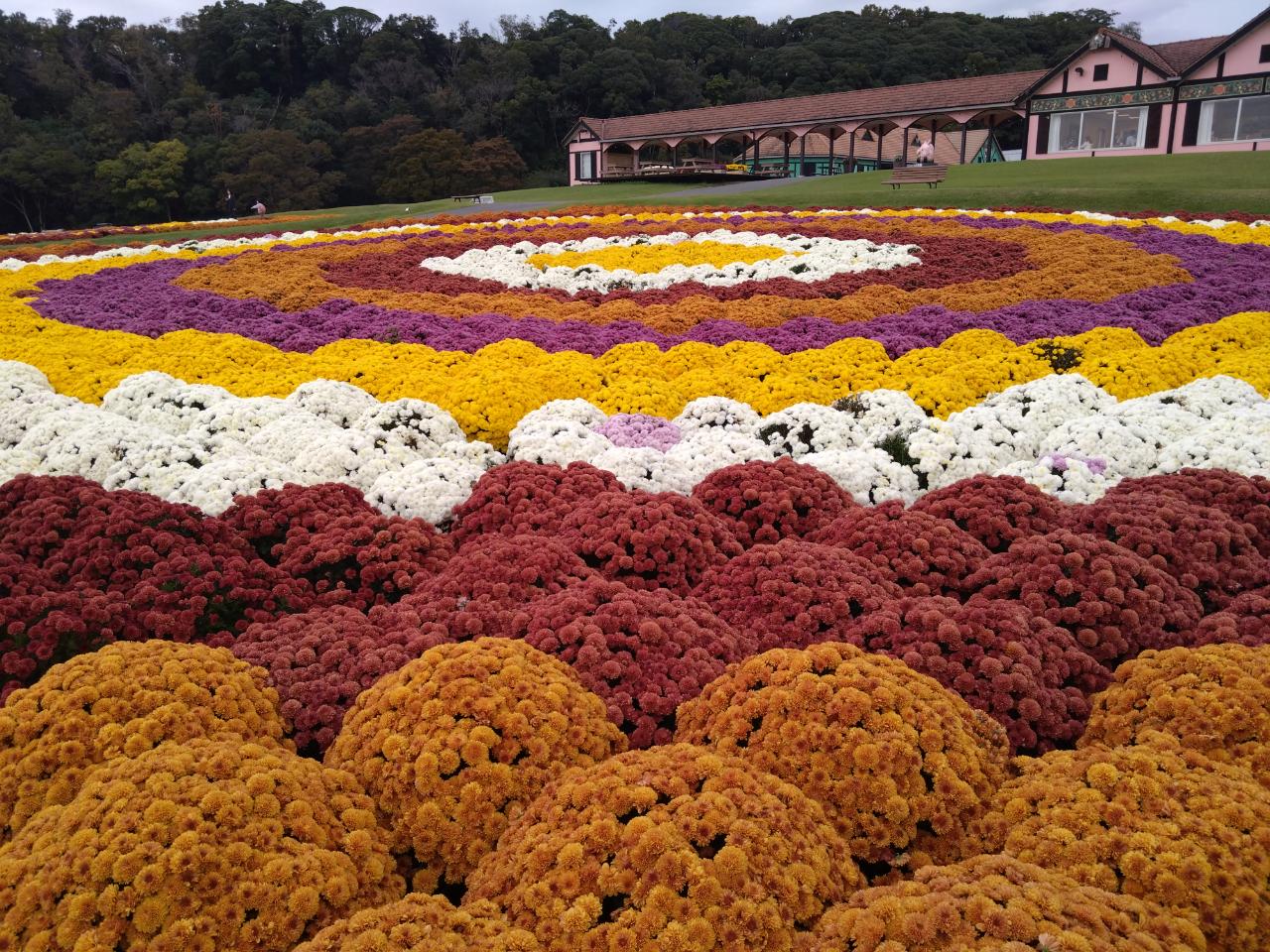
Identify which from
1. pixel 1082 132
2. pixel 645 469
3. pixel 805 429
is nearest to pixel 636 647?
pixel 645 469

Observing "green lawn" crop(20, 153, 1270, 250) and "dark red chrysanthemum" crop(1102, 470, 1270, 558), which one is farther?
"green lawn" crop(20, 153, 1270, 250)

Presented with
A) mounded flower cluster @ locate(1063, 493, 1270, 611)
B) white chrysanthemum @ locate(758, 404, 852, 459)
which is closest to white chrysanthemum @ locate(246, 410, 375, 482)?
white chrysanthemum @ locate(758, 404, 852, 459)

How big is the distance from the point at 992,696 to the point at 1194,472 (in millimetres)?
2977

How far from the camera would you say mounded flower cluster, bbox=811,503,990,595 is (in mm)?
4738

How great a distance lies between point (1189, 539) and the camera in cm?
479

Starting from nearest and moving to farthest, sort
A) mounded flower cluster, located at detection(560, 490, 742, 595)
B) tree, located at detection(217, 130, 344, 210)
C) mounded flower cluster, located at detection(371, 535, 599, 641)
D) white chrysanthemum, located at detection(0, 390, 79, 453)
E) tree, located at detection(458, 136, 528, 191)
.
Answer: mounded flower cluster, located at detection(371, 535, 599, 641), mounded flower cluster, located at detection(560, 490, 742, 595), white chrysanthemum, located at detection(0, 390, 79, 453), tree, located at detection(217, 130, 344, 210), tree, located at detection(458, 136, 528, 191)

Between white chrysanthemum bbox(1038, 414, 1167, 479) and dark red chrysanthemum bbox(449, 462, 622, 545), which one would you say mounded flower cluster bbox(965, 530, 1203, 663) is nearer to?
white chrysanthemum bbox(1038, 414, 1167, 479)

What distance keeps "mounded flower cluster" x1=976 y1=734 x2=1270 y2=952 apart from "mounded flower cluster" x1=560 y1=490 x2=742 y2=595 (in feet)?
7.28

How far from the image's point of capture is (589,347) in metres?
10.1

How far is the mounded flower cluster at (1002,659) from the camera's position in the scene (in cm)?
369

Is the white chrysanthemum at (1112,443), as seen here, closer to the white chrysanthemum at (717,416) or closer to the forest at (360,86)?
the white chrysanthemum at (717,416)

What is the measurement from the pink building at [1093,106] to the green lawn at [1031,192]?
8.25 meters

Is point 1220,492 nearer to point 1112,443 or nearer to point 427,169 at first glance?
point 1112,443

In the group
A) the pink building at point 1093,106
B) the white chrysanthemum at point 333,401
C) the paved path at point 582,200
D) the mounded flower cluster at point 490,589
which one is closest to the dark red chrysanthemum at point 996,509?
the mounded flower cluster at point 490,589
